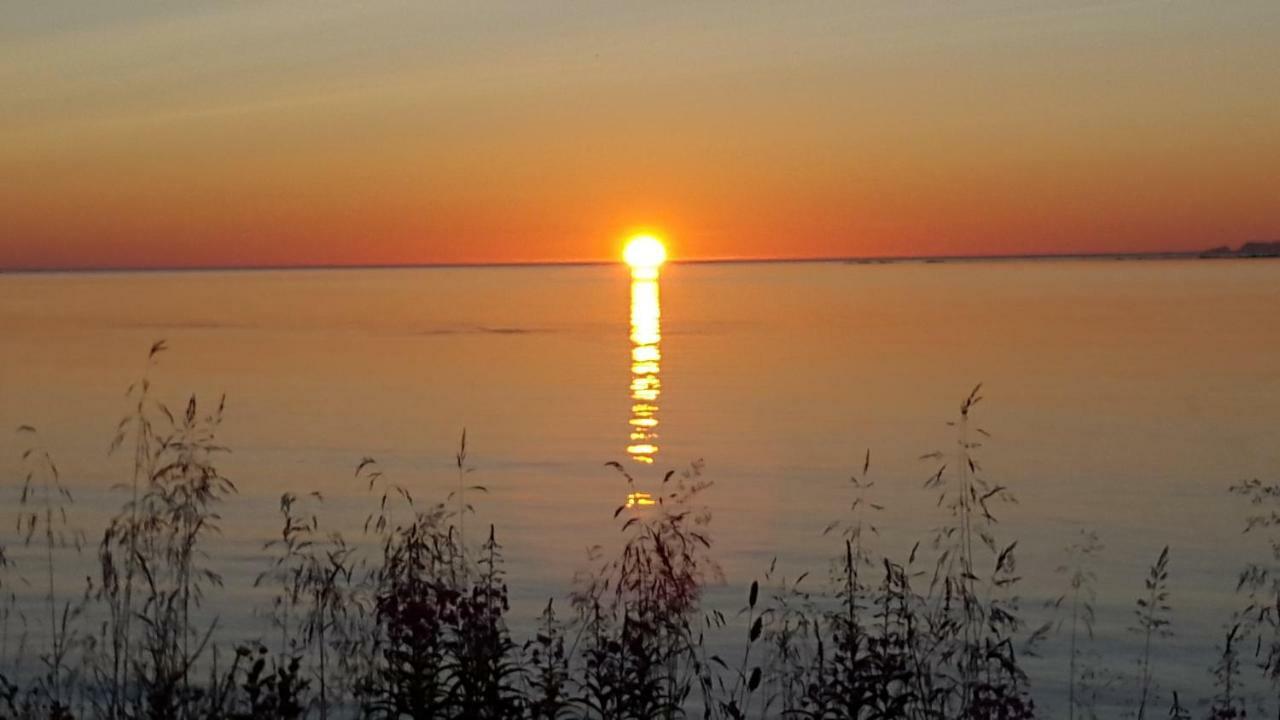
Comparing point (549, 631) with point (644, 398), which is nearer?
point (549, 631)

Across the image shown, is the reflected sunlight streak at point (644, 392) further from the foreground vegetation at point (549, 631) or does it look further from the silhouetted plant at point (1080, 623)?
the silhouetted plant at point (1080, 623)

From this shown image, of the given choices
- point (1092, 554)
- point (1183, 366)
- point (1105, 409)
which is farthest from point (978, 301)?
point (1092, 554)

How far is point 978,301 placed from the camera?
112m

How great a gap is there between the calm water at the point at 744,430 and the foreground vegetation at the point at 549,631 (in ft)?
1.54

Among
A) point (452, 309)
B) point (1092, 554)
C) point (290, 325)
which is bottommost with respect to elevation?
point (1092, 554)

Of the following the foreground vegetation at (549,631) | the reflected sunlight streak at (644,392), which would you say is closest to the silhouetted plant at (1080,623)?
the foreground vegetation at (549,631)

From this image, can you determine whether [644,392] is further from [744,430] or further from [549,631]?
[549,631]

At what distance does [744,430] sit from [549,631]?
21.9m

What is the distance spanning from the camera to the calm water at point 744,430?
59.1ft

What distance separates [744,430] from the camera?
30.6m

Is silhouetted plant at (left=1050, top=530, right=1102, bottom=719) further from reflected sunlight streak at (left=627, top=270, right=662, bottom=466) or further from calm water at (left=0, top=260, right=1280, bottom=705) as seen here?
reflected sunlight streak at (left=627, top=270, right=662, bottom=466)

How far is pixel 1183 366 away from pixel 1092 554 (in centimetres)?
2876

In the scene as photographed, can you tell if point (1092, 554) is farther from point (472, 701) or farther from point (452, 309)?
point (452, 309)

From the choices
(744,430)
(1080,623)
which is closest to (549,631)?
(1080,623)
